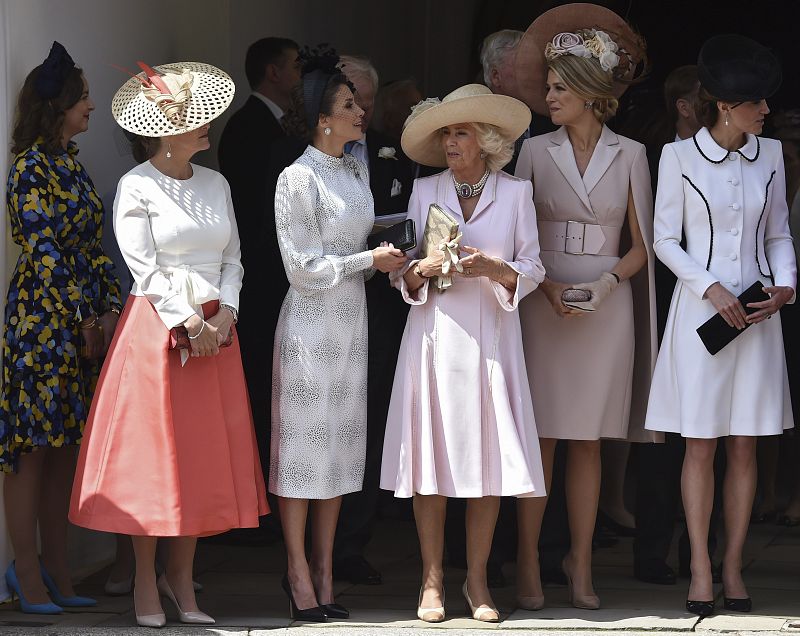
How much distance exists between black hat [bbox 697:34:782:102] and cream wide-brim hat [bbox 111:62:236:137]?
1724 millimetres

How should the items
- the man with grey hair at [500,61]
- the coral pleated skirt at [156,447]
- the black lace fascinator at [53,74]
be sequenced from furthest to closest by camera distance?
the man with grey hair at [500,61]
the black lace fascinator at [53,74]
the coral pleated skirt at [156,447]

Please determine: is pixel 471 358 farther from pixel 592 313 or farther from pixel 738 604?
pixel 738 604

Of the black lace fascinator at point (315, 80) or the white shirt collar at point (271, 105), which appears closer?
the black lace fascinator at point (315, 80)

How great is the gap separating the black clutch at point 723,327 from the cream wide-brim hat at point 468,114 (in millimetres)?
973

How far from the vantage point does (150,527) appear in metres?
5.14

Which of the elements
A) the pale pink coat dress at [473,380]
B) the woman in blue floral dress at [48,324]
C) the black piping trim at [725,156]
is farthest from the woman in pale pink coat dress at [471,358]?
the woman in blue floral dress at [48,324]

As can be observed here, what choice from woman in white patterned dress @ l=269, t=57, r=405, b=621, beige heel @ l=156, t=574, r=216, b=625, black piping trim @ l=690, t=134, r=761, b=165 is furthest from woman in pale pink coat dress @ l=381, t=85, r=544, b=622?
beige heel @ l=156, t=574, r=216, b=625

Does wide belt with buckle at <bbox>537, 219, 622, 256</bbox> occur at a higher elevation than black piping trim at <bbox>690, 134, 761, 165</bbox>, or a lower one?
lower

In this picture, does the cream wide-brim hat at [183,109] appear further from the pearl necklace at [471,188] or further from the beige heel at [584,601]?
the beige heel at [584,601]

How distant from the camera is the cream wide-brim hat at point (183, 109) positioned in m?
5.31

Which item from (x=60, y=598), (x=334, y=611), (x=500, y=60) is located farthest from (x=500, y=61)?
(x=60, y=598)

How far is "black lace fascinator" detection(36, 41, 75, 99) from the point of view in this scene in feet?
18.2

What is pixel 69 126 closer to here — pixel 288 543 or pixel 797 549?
pixel 288 543

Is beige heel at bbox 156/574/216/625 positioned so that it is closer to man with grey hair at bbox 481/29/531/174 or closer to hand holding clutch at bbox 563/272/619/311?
hand holding clutch at bbox 563/272/619/311
